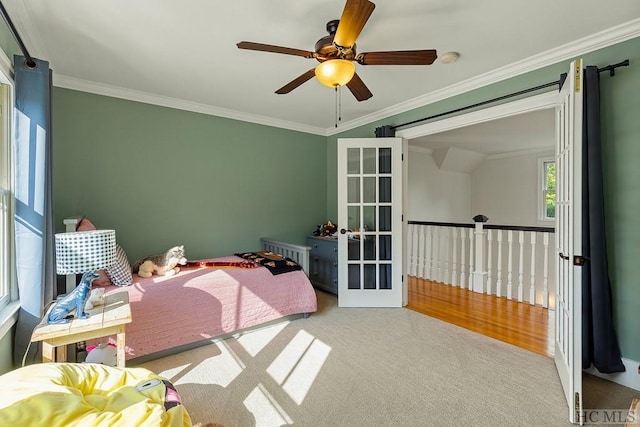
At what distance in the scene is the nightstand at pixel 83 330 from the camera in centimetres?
153

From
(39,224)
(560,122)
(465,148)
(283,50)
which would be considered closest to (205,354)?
(39,224)

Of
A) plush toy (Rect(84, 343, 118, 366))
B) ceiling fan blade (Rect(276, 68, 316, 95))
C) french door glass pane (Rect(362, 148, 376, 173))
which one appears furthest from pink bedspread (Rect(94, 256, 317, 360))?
ceiling fan blade (Rect(276, 68, 316, 95))

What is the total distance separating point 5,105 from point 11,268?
3.35 feet

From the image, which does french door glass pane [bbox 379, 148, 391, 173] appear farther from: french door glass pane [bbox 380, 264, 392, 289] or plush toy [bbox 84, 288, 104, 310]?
plush toy [bbox 84, 288, 104, 310]

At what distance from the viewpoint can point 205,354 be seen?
2449 mm

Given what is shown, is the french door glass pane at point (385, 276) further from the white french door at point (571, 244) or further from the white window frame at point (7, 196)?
the white window frame at point (7, 196)

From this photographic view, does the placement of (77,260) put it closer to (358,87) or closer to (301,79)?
(301,79)

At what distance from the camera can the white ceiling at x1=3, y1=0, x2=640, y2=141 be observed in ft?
6.00

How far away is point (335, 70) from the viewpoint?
1709 millimetres

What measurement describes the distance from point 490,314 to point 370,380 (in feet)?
6.41

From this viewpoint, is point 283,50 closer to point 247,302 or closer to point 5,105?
point 5,105

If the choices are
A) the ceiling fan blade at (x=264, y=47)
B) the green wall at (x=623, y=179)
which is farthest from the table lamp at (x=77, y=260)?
the green wall at (x=623, y=179)

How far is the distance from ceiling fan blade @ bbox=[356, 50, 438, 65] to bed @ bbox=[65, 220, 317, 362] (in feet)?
6.83

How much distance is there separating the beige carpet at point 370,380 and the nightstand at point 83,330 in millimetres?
620
